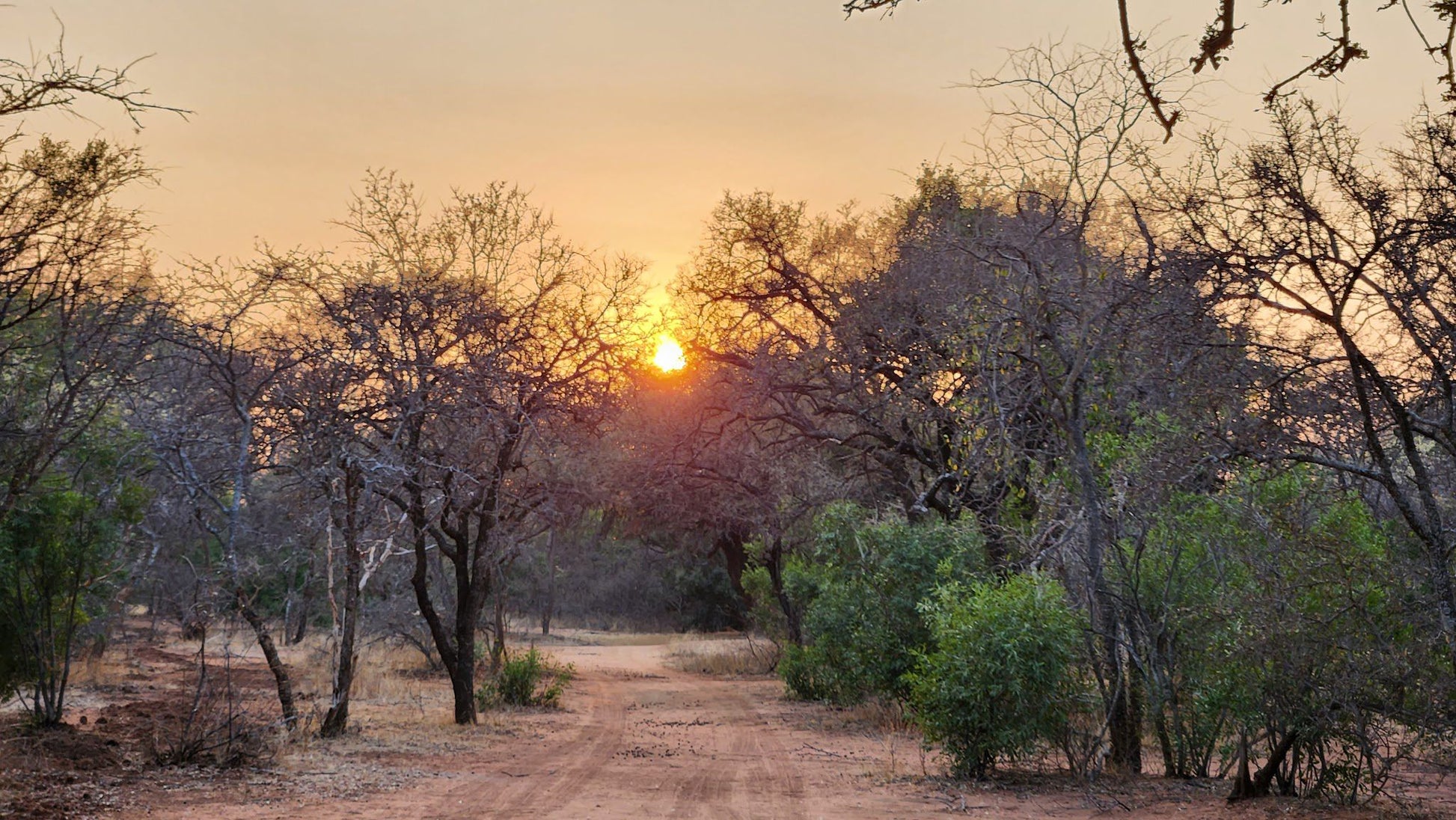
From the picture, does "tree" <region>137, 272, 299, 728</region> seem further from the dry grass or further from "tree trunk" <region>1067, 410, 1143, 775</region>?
the dry grass

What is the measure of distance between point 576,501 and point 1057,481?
11429 mm

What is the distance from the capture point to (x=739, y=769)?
11938 millimetres

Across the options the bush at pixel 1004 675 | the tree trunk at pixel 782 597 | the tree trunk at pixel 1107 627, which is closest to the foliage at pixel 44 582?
the bush at pixel 1004 675

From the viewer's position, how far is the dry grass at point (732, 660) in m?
28.1

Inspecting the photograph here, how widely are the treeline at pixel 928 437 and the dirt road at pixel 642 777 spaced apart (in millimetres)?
1341

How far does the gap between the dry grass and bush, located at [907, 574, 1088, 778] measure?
17223 millimetres

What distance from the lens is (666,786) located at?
34.7 feet

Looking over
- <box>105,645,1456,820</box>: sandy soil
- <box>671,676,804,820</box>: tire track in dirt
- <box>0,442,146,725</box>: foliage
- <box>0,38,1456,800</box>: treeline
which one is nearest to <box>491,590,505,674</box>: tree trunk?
<box>0,38,1456,800</box>: treeline

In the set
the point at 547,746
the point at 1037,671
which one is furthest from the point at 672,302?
the point at 1037,671

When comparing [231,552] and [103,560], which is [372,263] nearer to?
[103,560]

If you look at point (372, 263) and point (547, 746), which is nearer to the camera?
point (547, 746)

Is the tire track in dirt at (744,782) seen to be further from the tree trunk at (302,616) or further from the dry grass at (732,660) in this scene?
the tree trunk at (302,616)

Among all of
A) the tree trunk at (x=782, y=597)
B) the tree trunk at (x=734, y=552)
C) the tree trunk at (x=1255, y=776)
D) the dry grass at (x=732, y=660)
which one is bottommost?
the dry grass at (x=732, y=660)

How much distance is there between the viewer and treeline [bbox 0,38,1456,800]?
7906mm
